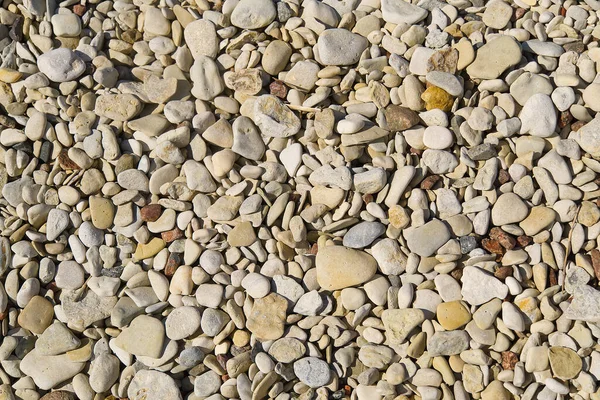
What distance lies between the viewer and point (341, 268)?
142 centimetres

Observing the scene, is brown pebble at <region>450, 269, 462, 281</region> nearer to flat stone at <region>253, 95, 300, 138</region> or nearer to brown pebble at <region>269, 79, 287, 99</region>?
flat stone at <region>253, 95, 300, 138</region>

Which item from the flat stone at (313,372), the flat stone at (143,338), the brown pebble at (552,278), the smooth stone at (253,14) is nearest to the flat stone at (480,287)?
the brown pebble at (552,278)

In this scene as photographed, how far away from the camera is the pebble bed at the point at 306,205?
1.39 metres

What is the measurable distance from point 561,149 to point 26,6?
5.06 feet

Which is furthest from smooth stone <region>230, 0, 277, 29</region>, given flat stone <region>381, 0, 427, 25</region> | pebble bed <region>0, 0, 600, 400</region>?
flat stone <region>381, 0, 427, 25</region>

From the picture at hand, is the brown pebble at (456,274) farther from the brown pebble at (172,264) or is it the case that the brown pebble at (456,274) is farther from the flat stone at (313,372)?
the brown pebble at (172,264)

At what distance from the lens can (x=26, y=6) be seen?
1.66m

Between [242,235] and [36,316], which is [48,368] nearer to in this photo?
[36,316]

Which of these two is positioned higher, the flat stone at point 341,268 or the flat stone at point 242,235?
the flat stone at point 242,235

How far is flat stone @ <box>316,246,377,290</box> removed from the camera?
142 cm

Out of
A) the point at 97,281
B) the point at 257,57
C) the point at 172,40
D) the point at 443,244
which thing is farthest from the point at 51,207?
the point at 443,244

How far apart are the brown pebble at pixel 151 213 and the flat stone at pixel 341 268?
436mm

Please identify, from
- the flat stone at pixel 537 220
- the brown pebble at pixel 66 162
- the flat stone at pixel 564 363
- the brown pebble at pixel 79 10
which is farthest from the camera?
the brown pebble at pixel 79 10

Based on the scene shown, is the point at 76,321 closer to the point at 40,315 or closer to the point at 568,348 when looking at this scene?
the point at 40,315
